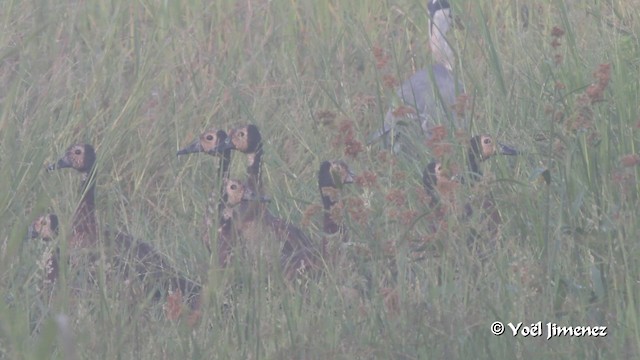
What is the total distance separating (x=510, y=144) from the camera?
4648mm

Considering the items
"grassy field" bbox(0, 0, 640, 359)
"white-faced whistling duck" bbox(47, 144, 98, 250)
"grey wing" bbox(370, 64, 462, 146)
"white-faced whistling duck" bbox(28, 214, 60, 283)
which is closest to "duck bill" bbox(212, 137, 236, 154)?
"grassy field" bbox(0, 0, 640, 359)

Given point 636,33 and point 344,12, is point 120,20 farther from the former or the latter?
point 636,33

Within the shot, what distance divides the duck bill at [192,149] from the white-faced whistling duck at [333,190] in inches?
26.0

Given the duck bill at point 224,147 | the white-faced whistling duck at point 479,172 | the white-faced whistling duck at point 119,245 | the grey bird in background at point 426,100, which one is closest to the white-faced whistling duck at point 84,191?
the white-faced whistling duck at point 119,245

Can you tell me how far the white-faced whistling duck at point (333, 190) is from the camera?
142 inches

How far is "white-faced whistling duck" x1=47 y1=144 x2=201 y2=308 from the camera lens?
395 centimetres

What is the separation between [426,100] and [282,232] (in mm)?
1234

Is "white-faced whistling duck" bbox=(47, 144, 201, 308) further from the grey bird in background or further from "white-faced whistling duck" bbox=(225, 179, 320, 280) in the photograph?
the grey bird in background

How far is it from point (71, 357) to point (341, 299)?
1.52 metres

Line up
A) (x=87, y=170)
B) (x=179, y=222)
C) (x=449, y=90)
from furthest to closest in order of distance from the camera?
1. (x=449, y=90)
2. (x=87, y=170)
3. (x=179, y=222)

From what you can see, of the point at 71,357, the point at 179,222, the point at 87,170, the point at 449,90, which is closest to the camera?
the point at 71,357

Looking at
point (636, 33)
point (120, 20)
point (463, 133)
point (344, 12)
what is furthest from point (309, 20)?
point (463, 133)

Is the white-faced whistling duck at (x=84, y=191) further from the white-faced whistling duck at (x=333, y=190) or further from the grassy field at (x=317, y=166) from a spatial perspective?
the white-faced whistling duck at (x=333, y=190)

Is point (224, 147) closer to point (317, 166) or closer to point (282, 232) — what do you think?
point (317, 166)
